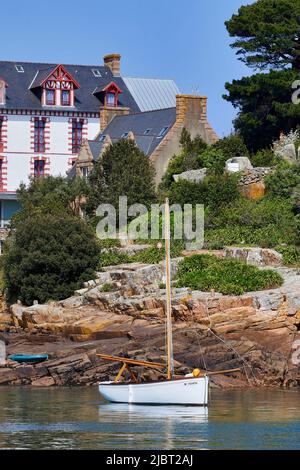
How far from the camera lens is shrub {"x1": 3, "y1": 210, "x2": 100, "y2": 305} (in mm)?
68688

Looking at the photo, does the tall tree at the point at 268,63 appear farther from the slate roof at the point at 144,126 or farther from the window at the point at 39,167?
the window at the point at 39,167

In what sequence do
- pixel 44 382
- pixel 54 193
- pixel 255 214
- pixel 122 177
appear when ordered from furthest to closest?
pixel 54 193, pixel 122 177, pixel 255 214, pixel 44 382

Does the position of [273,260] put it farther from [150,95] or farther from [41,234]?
[150,95]

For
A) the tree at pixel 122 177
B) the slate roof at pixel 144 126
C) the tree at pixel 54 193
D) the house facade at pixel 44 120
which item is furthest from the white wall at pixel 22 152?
the tree at pixel 122 177

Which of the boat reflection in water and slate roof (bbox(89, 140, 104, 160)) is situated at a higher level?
slate roof (bbox(89, 140, 104, 160))

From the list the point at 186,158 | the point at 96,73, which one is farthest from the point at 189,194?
the point at 96,73

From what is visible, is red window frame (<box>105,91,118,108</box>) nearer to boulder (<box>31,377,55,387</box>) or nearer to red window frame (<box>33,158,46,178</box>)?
red window frame (<box>33,158,46,178</box>)

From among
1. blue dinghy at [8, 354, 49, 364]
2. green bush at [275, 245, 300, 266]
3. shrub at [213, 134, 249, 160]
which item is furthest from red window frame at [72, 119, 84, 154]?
blue dinghy at [8, 354, 49, 364]

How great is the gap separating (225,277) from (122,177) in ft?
57.4

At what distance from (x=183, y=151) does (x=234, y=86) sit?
5.31m

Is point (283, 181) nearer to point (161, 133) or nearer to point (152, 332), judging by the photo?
point (161, 133)

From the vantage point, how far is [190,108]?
86500mm

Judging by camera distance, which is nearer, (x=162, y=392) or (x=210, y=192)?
(x=162, y=392)

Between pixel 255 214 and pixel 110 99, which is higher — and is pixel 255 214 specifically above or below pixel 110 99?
below
